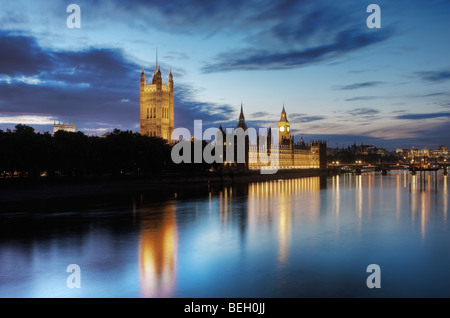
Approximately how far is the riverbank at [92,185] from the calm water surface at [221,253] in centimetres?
1310

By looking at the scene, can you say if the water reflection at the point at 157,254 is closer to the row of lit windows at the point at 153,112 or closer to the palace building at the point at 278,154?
the palace building at the point at 278,154

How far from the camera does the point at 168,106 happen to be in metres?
154

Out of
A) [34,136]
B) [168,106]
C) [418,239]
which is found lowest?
[418,239]

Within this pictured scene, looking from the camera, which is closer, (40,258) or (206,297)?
(206,297)

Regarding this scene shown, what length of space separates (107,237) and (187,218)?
31.6ft

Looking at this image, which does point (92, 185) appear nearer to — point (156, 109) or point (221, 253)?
point (221, 253)

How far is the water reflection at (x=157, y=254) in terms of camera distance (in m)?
13.9

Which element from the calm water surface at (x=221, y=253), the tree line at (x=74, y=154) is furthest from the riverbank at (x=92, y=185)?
the calm water surface at (x=221, y=253)

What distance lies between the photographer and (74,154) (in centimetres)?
5566

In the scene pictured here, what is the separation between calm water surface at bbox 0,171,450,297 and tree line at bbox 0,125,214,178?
756 inches

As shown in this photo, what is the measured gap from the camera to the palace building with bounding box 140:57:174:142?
493 feet

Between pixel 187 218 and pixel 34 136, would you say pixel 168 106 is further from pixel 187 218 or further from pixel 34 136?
pixel 187 218

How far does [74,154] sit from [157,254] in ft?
133
